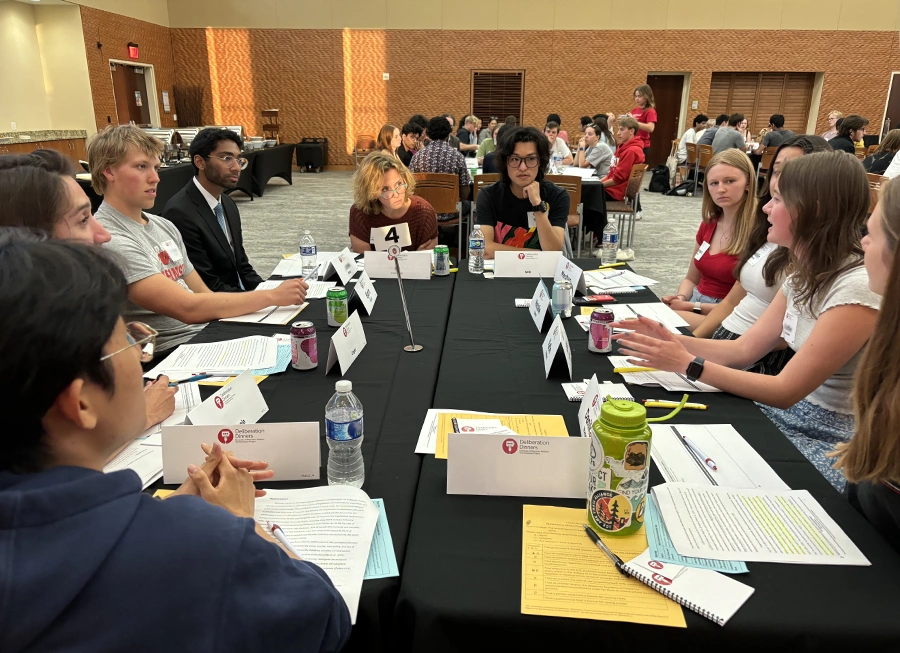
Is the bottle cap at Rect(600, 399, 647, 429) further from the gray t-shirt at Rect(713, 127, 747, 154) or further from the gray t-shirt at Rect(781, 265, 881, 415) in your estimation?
the gray t-shirt at Rect(713, 127, 747, 154)

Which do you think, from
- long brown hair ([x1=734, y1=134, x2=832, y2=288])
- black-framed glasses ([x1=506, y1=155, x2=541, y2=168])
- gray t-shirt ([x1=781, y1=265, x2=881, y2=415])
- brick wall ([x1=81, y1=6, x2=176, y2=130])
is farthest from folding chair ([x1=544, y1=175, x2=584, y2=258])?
brick wall ([x1=81, y1=6, x2=176, y2=130])

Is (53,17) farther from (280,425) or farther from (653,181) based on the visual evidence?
(280,425)

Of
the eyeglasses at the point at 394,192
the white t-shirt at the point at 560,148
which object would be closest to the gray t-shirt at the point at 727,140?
the white t-shirt at the point at 560,148

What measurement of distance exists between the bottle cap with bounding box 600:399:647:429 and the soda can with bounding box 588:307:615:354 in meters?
0.84

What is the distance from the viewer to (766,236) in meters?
2.29

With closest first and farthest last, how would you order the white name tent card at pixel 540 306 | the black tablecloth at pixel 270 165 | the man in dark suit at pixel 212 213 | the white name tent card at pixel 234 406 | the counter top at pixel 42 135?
the white name tent card at pixel 234 406 < the white name tent card at pixel 540 306 < the man in dark suit at pixel 212 213 < the counter top at pixel 42 135 < the black tablecloth at pixel 270 165

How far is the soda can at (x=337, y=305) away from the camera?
2.02 metres

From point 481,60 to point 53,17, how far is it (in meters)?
7.88

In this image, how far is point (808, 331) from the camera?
164 centimetres

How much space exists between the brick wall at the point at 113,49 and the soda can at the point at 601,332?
36.5 feet

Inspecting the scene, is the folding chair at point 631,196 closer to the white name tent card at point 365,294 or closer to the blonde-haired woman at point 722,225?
the blonde-haired woman at point 722,225

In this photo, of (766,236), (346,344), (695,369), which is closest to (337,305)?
(346,344)

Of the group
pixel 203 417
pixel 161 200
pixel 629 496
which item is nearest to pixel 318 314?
pixel 203 417

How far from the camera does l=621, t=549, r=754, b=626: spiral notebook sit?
33.9 inches
